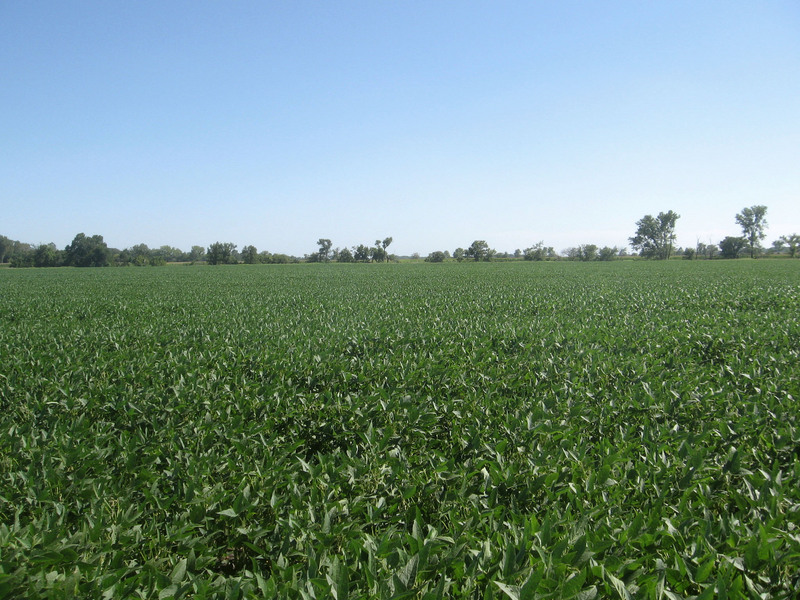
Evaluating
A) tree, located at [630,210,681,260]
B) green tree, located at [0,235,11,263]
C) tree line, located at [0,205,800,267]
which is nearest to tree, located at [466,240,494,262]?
tree line, located at [0,205,800,267]

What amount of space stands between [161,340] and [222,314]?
4290 mm

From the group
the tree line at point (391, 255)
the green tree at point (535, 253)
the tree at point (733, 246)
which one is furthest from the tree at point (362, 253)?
the tree at point (733, 246)

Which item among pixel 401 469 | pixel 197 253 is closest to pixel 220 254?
pixel 197 253

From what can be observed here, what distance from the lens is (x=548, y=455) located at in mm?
3477

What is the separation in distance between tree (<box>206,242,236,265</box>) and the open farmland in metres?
98.3

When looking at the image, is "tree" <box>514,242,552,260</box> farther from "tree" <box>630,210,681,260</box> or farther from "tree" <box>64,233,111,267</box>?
"tree" <box>64,233,111,267</box>

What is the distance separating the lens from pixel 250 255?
3890 inches

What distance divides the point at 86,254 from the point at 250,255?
3344 centimetres

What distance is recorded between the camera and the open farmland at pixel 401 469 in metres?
2.05

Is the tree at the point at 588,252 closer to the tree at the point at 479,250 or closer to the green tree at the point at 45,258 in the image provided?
the tree at the point at 479,250

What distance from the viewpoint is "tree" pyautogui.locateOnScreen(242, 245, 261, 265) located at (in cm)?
9881

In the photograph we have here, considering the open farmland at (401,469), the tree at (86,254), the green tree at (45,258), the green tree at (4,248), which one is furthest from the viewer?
the green tree at (4,248)

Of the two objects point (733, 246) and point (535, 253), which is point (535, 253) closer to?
point (535, 253)

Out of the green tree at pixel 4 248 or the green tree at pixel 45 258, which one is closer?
the green tree at pixel 45 258
